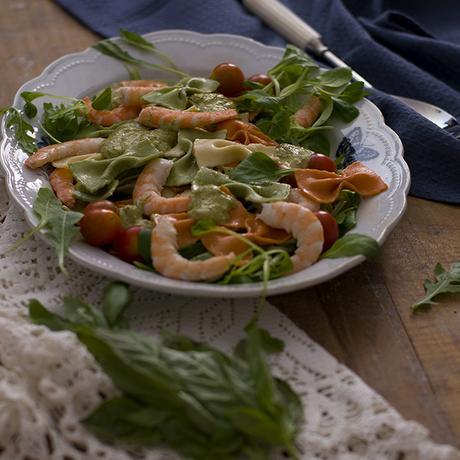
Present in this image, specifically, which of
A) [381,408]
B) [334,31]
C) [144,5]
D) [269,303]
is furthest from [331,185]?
[144,5]

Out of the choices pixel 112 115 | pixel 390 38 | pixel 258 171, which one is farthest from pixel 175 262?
pixel 390 38

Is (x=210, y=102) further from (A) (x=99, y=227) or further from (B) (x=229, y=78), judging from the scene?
(A) (x=99, y=227)

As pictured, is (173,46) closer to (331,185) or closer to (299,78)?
(299,78)

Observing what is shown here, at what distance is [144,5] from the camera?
2758mm

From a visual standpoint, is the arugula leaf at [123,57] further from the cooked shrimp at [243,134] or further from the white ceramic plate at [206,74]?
the cooked shrimp at [243,134]

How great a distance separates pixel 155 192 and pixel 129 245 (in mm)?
173

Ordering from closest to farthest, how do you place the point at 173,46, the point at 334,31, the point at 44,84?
the point at 44,84, the point at 173,46, the point at 334,31

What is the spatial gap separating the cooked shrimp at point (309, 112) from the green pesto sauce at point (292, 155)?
5.2 inches

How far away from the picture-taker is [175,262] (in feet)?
5.20

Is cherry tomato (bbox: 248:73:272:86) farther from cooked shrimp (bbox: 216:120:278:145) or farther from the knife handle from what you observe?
the knife handle

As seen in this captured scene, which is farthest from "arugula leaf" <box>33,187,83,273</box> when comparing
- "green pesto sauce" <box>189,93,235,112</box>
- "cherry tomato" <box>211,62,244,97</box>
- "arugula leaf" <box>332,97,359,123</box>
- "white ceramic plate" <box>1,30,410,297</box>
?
"arugula leaf" <box>332,97,359,123</box>

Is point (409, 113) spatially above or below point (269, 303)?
above

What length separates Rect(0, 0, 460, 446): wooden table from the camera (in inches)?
59.1

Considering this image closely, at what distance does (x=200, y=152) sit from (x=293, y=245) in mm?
315
